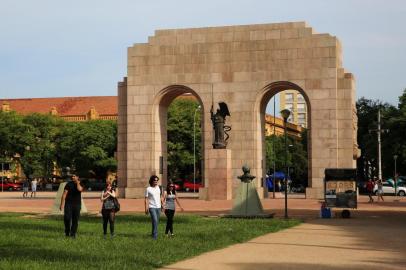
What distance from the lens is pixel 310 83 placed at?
48531 mm

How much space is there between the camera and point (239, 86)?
49625mm

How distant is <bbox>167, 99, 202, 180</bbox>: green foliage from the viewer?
300ft

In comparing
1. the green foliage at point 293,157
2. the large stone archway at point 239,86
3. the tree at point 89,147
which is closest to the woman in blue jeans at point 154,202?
the large stone archway at point 239,86

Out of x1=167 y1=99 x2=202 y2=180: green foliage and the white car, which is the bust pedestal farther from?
x1=167 y1=99 x2=202 y2=180: green foliage

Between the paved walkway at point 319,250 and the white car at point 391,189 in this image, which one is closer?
the paved walkway at point 319,250

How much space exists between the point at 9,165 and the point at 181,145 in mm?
28649

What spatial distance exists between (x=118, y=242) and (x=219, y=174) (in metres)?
27.7

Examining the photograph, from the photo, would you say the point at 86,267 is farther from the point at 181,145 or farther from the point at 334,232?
the point at 181,145

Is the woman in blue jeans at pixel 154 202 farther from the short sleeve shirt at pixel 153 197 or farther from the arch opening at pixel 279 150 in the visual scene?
the arch opening at pixel 279 150

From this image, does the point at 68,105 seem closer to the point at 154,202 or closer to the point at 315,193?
the point at 315,193

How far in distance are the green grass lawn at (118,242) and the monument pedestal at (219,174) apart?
58.7 ft

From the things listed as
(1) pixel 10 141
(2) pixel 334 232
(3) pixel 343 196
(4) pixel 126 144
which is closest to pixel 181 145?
(1) pixel 10 141

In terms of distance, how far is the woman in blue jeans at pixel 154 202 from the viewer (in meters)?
19.1

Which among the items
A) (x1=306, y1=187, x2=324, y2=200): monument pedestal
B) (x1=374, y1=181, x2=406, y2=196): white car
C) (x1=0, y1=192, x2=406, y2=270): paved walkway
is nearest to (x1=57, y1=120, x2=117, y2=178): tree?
(x1=374, y1=181, x2=406, y2=196): white car
